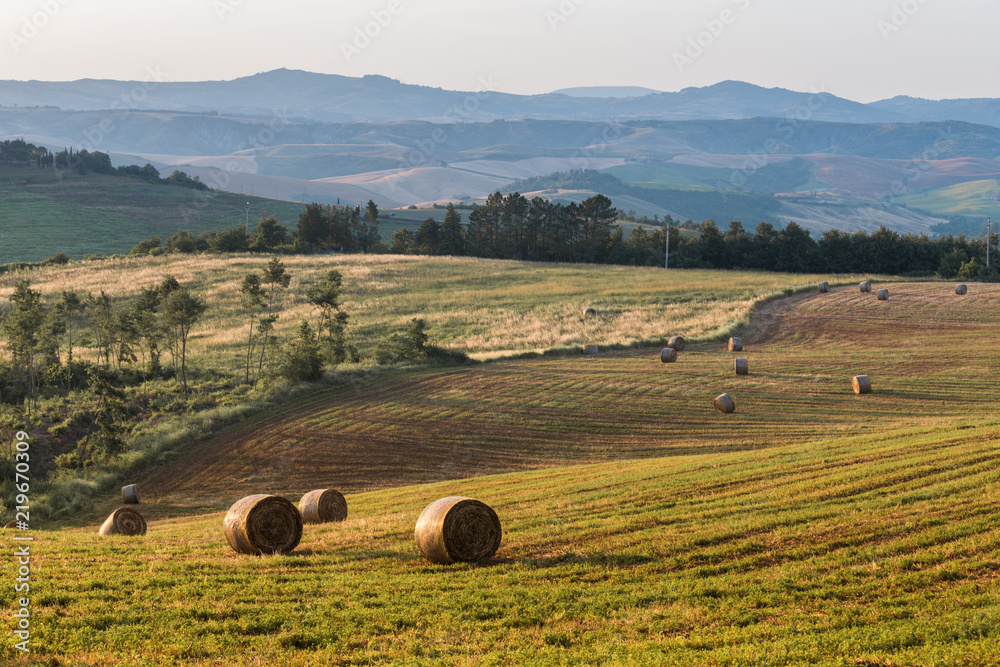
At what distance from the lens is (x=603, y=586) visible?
33.7 ft

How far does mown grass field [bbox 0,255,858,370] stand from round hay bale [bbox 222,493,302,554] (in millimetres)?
26404

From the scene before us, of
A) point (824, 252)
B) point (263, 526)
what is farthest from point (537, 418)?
point (824, 252)

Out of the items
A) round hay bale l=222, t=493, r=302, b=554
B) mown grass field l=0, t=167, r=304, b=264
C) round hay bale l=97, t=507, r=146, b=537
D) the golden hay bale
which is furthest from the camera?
mown grass field l=0, t=167, r=304, b=264

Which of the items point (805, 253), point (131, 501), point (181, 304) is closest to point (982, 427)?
point (131, 501)

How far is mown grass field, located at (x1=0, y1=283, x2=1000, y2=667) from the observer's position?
27.5 ft

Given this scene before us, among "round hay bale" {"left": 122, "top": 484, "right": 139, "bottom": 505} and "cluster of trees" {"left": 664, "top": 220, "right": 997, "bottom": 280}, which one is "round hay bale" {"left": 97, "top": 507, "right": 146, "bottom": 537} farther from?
"cluster of trees" {"left": 664, "top": 220, "right": 997, "bottom": 280}

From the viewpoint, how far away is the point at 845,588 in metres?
9.76

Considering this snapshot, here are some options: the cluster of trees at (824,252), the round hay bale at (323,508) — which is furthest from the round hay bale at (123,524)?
the cluster of trees at (824,252)

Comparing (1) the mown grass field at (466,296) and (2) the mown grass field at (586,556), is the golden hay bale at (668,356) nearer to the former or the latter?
(1) the mown grass field at (466,296)

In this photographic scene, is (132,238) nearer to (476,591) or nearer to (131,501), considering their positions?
(131,501)

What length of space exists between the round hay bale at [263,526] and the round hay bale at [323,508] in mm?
3613

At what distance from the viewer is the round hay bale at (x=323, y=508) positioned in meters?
16.2

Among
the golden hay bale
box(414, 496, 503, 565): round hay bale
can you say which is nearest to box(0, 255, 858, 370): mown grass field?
the golden hay bale

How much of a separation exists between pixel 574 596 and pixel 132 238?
389ft
